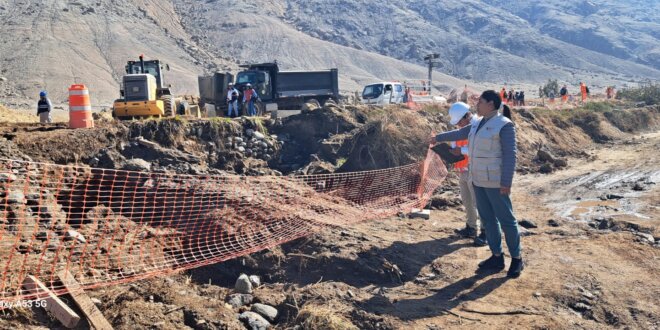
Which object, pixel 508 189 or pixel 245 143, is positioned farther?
pixel 245 143

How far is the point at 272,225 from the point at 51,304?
3.00 metres

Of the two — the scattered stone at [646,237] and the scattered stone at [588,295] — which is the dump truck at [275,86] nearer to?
the scattered stone at [646,237]

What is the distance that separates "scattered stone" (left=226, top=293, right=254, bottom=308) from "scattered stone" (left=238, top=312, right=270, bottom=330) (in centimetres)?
33

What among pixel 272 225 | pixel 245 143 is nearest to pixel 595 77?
pixel 245 143

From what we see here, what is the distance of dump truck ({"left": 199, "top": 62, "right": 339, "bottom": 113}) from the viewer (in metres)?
18.7

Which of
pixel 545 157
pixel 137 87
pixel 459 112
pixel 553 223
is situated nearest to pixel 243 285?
pixel 459 112

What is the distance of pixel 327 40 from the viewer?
69.8m

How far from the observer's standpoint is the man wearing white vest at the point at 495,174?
5.22m

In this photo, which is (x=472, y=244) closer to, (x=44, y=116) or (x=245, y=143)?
(x=245, y=143)

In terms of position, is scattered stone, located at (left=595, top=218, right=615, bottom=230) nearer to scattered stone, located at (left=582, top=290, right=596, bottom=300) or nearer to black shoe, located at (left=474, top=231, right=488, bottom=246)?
black shoe, located at (left=474, top=231, right=488, bottom=246)

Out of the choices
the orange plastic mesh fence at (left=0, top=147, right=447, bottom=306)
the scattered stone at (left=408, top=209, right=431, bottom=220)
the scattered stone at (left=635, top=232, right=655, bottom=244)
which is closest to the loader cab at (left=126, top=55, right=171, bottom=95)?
the orange plastic mesh fence at (left=0, top=147, right=447, bottom=306)

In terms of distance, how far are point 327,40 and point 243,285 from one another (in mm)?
67060

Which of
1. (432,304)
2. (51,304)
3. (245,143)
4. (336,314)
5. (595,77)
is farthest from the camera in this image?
(595,77)

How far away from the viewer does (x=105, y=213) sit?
20.9ft
